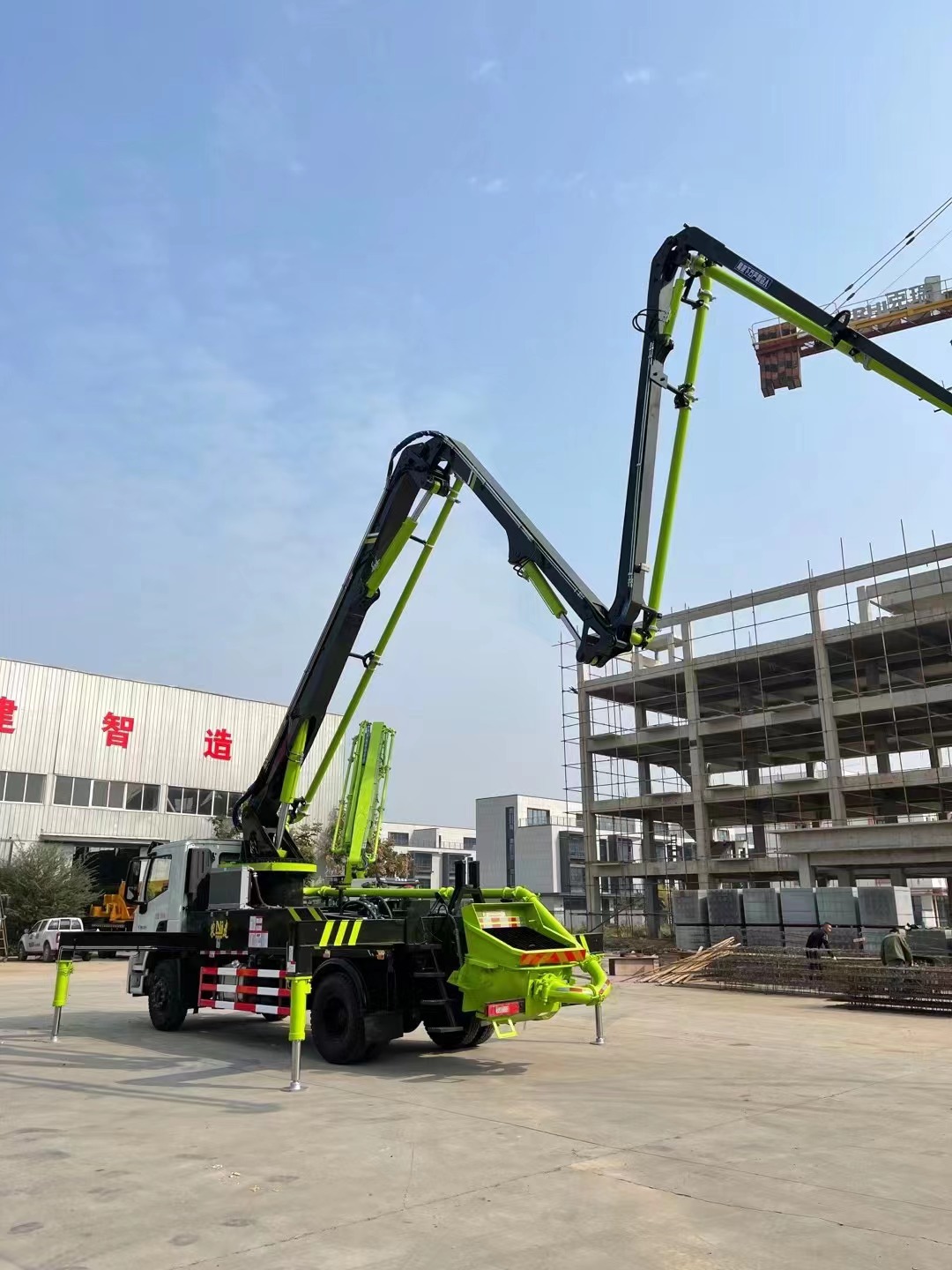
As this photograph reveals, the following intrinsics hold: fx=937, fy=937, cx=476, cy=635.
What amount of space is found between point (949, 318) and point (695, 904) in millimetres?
39860

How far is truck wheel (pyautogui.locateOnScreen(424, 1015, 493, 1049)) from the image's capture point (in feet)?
38.5

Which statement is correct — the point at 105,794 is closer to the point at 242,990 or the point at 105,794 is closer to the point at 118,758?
the point at 118,758

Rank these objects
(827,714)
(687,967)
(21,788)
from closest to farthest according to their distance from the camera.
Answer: (687,967), (21,788), (827,714)

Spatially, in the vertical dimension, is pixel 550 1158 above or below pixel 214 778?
below

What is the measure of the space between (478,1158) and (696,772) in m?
39.4

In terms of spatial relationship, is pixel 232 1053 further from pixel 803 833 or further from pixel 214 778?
pixel 214 778

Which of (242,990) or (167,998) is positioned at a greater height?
(242,990)

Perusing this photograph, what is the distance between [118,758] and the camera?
4222 centimetres

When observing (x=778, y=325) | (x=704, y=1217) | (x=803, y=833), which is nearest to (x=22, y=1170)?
(x=704, y=1217)

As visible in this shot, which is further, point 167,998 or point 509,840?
point 509,840

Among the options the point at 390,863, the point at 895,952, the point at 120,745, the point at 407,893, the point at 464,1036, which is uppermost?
the point at 120,745

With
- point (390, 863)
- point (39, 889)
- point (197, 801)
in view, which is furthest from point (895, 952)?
point (390, 863)

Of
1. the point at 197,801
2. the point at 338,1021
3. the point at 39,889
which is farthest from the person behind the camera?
the point at 197,801

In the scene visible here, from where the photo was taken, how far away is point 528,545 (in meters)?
11.9
